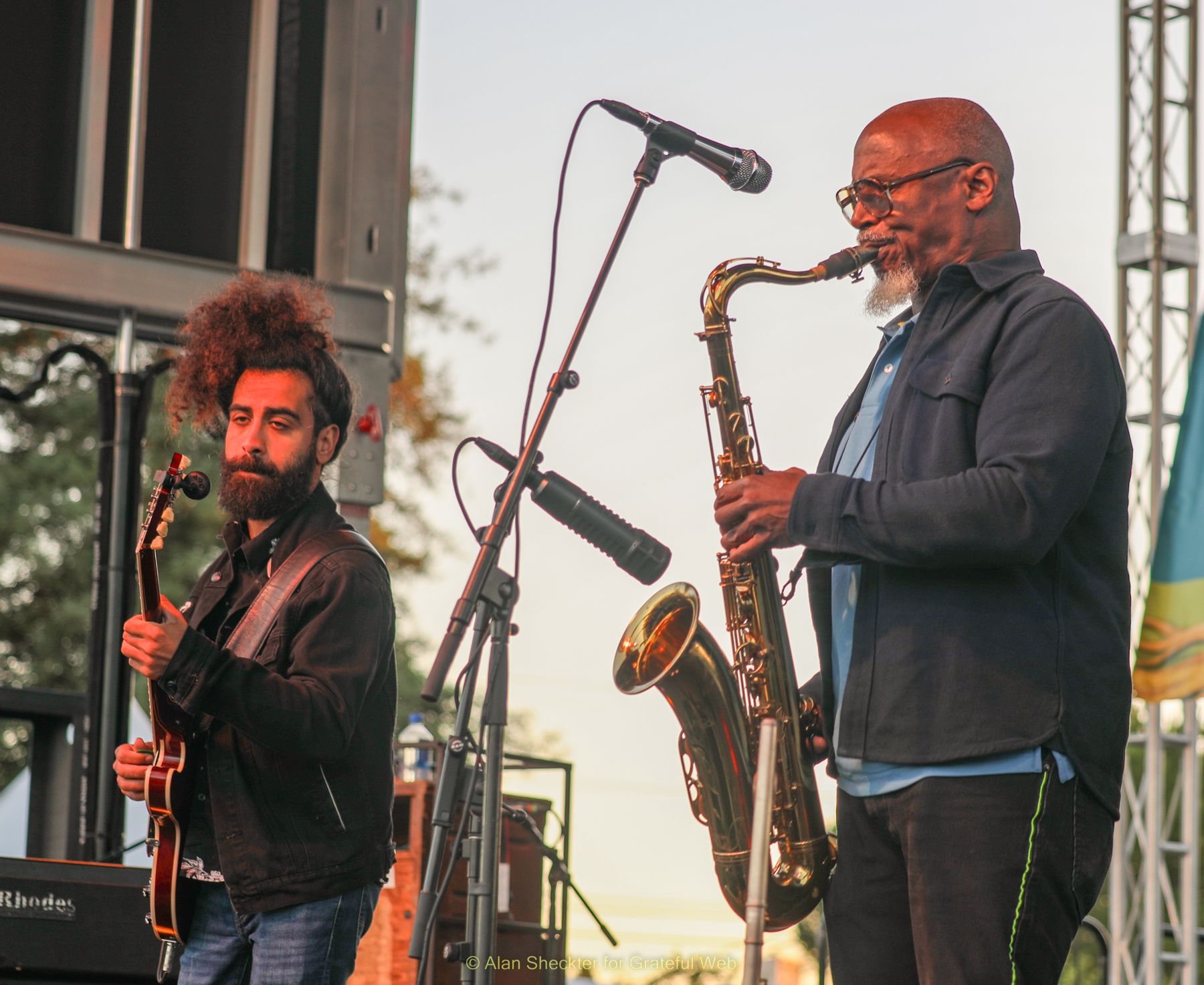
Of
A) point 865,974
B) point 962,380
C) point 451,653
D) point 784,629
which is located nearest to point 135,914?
point 451,653

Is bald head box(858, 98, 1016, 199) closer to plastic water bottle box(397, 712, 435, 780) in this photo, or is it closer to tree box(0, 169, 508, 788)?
plastic water bottle box(397, 712, 435, 780)

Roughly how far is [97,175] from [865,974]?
3812 mm

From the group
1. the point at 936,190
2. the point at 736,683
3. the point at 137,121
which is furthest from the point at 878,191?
the point at 137,121

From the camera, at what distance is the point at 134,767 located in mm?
2990

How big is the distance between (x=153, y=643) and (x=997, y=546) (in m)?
1.47

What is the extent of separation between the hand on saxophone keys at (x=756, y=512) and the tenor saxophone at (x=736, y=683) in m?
0.39

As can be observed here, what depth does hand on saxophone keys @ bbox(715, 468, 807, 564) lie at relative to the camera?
2486mm

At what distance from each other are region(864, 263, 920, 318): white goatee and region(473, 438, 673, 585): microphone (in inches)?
26.0

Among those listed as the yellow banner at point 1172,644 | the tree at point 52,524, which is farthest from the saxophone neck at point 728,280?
the tree at point 52,524

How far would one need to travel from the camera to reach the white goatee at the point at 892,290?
2.71 meters

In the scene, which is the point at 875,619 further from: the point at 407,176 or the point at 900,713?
the point at 407,176

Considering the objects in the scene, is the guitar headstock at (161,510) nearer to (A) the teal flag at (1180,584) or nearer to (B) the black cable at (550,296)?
(B) the black cable at (550,296)

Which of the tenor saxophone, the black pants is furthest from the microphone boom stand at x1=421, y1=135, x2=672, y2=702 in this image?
the black pants

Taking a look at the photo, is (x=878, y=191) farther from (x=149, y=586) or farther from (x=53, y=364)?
(x=53, y=364)
